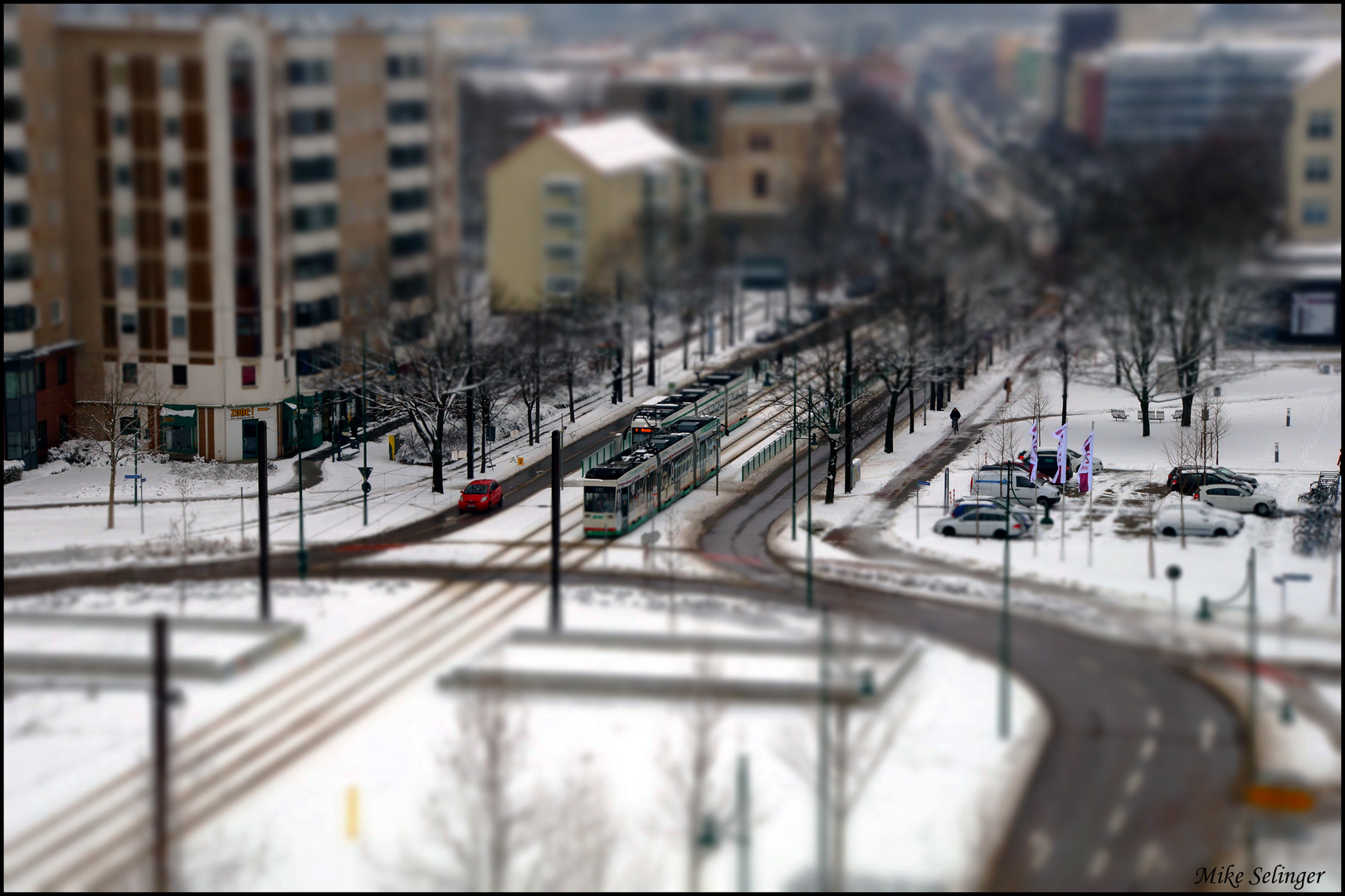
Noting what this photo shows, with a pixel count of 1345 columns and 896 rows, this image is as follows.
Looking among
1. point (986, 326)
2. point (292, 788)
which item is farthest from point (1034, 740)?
point (986, 326)

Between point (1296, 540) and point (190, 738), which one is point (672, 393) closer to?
point (1296, 540)

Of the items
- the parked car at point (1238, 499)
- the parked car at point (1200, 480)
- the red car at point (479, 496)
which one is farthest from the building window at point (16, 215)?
the parked car at point (1238, 499)

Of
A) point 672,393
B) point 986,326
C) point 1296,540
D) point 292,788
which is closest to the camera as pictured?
point 292,788

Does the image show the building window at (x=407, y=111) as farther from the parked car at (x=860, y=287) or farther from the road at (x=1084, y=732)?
the parked car at (x=860, y=287)

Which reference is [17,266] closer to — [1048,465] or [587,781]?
[1048,465]

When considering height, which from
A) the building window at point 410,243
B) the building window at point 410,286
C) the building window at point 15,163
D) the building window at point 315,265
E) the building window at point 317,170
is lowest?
the building window at point 410,286

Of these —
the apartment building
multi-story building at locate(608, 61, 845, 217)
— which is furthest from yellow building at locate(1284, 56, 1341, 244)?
the apartment building
